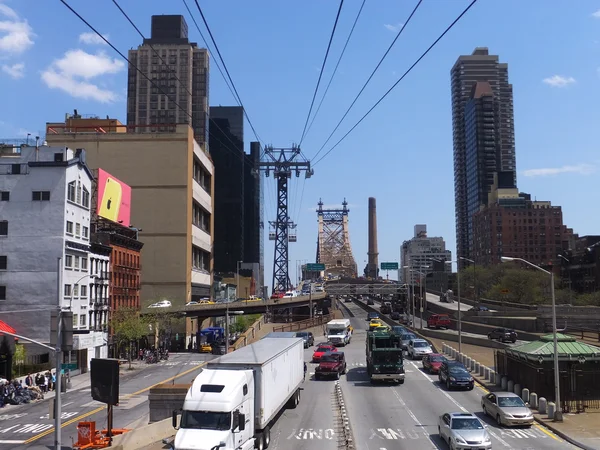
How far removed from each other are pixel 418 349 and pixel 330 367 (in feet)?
52.3

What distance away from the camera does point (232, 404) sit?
20422 millimetres

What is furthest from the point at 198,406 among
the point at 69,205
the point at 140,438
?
the point at 69,205

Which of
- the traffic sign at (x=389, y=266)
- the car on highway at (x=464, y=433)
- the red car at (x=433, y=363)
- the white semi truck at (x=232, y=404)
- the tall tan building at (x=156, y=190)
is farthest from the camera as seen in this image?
the traffic sign at (x=389, y=266)

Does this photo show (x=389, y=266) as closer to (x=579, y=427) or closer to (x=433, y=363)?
(x=433, y=363)

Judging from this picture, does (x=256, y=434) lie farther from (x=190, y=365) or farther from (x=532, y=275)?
(x=532, y=275)

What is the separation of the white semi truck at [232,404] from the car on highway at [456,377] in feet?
55.3

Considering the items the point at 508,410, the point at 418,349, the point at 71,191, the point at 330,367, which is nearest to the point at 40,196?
the point at 71,191

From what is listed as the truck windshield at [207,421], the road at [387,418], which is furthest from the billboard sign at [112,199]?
the truck windshield at [207,421]

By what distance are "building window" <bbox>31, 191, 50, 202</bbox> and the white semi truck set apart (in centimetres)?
3628

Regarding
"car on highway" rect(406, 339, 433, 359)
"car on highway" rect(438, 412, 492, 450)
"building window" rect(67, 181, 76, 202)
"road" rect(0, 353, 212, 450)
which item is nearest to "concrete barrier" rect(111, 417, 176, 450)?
"road" rect(0, 353, 212, 450)

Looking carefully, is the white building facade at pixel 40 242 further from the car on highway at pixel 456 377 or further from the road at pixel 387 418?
the car on highway at pixel 456 377

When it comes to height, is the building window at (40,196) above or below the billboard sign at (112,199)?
below

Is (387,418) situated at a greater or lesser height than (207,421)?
lesser

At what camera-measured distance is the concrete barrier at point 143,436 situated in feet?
78.9
